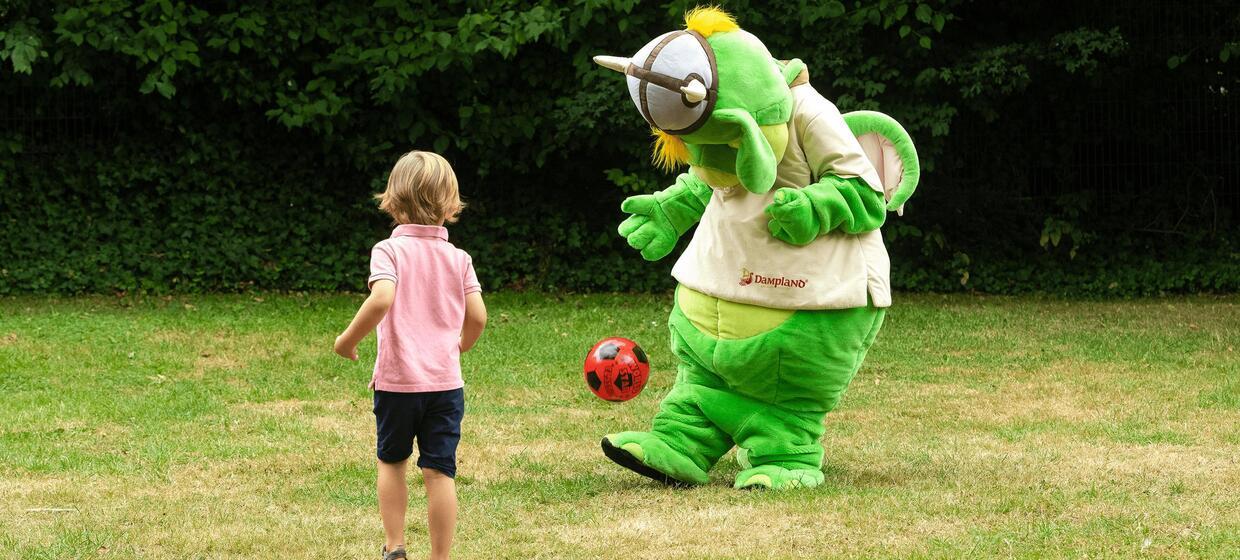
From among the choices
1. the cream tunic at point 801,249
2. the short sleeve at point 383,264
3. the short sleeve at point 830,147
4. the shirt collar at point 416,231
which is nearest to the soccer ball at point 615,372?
the cream tunic at point 801,249

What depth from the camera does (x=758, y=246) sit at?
5406 millimetres

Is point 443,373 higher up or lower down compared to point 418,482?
higher up

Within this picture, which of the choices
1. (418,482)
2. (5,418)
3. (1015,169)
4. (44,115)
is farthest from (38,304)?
(1015,169)

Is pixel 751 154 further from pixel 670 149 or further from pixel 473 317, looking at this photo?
pixel 473 317

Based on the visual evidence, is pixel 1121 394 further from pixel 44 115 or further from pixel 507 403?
pixel 44 115

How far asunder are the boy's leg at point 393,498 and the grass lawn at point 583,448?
1.32 feet

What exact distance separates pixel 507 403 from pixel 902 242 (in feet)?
22.9

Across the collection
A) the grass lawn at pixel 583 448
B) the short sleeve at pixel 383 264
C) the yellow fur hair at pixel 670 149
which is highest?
the yellow fur hair at pixel 670 149

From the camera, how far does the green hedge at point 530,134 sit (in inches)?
484

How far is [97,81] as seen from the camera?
1296 centimetres

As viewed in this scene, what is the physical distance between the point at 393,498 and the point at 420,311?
631 millimetres

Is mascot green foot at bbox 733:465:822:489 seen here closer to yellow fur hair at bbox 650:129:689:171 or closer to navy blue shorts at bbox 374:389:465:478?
yellow fur hair at bbox 650:129:689:171

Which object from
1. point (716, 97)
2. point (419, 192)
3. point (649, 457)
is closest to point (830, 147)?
point (716, 97)

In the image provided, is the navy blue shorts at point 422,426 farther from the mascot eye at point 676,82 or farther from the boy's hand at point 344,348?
the mascot eye at point 676,82
